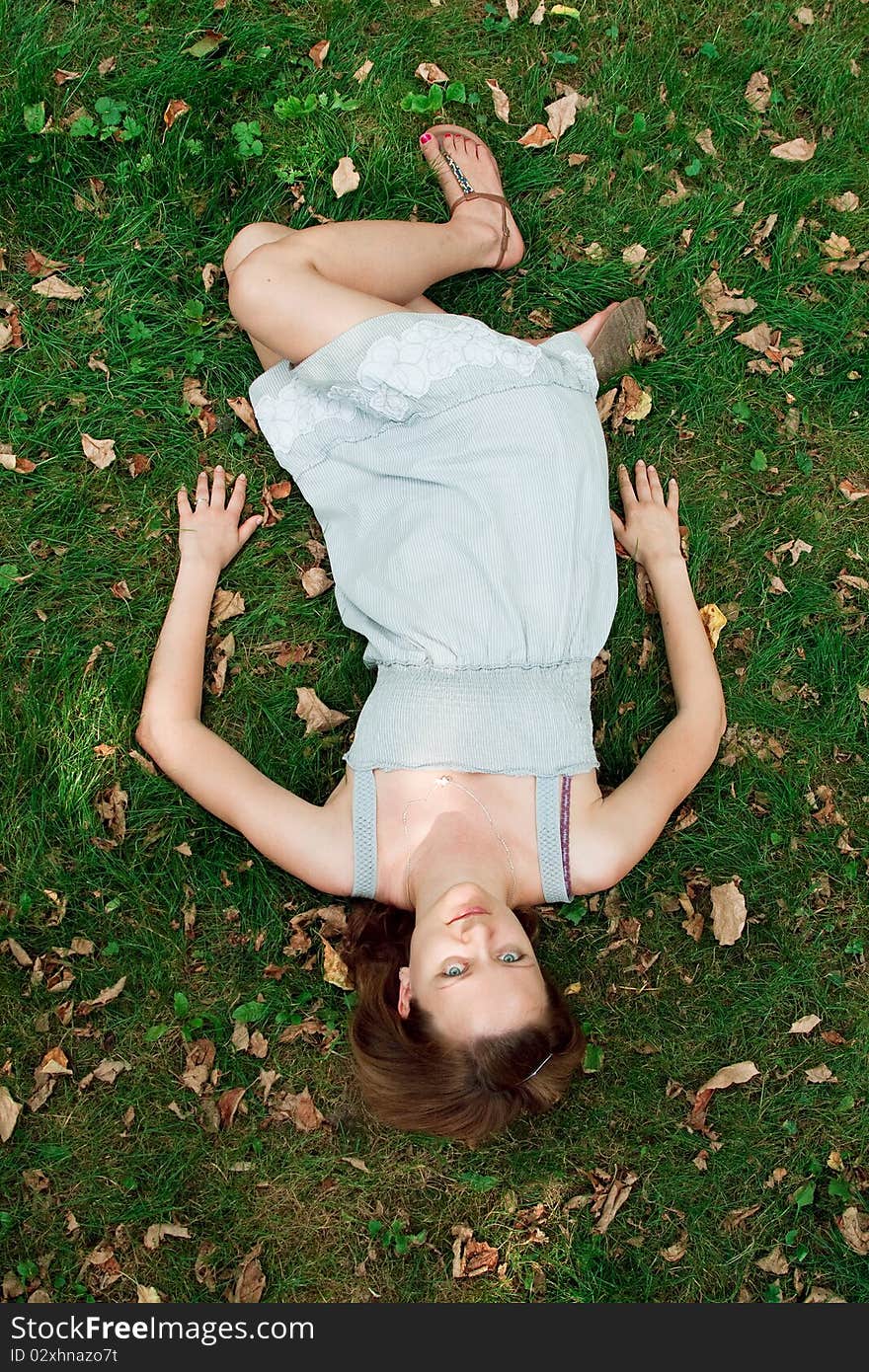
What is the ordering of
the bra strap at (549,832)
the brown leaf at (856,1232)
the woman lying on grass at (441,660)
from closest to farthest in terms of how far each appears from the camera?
the woman lying on grass at (441,660)
the bra strap at (549,832)
the brown leaf at (856,1232)

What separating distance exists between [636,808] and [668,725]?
647 mm

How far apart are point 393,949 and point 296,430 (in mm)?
2349

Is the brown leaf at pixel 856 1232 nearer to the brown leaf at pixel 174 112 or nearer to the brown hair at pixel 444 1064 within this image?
the brown hair at pixel 444 1064

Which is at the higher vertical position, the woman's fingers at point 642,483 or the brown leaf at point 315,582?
the woman's fingers at point 642,483

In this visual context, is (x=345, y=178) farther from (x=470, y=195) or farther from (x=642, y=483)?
(x=642, y=483)

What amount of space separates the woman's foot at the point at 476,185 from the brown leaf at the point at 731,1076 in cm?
424

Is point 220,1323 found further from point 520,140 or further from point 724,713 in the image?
point 520,140

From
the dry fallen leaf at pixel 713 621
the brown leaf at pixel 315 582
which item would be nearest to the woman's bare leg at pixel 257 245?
the brown leaf at pixel 315 582

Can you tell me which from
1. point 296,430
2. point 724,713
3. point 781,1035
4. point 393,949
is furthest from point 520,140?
point 781,1035

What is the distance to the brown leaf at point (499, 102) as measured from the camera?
532 centimetres

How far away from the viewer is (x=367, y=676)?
5039 millimetres

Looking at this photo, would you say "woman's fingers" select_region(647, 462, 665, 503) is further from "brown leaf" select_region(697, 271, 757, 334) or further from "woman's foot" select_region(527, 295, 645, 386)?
"brown leaf" select_region(697, 271, 757, 334)

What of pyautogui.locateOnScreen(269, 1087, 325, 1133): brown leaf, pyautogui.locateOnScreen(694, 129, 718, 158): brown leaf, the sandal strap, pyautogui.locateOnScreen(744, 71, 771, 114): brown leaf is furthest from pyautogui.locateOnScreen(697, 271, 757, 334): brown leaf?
pyautogui.locateOnScreen(269, 1087, 325, 1133): brown leaf

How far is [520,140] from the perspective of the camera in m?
5.32
